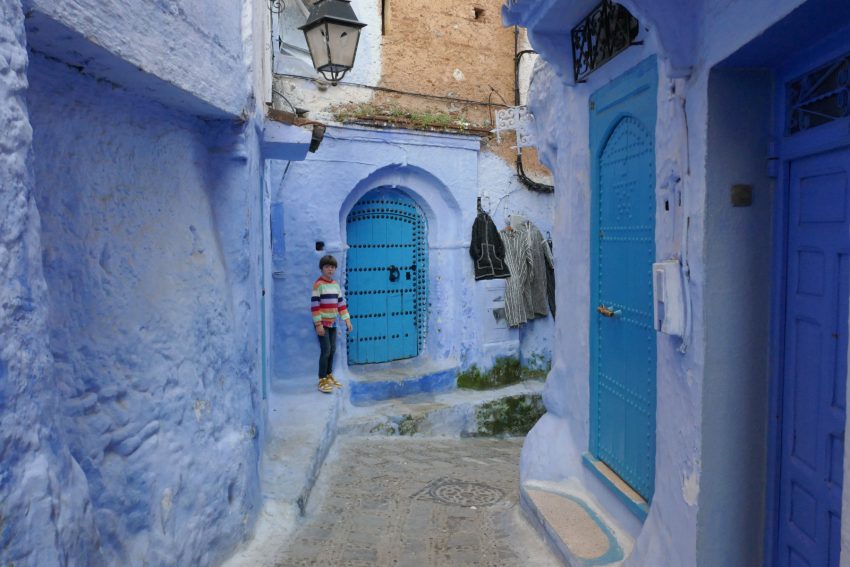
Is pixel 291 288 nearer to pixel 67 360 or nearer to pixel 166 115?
pixel 166 115

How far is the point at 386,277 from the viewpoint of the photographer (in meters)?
8.64

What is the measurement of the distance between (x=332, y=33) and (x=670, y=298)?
4.44m

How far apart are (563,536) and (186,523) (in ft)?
6.19

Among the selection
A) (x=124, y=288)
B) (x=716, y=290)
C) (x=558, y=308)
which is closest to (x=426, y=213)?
(x=558, y=308)

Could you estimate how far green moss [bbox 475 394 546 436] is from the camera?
821cm

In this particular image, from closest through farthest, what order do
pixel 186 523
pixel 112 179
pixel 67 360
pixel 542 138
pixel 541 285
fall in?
1. pixel 67 360
2. pixel 112 179
3. pixel 186 523
4. pixel 542 138
5. pixel 541 285

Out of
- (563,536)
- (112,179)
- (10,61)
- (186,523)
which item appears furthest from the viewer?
(563,536)

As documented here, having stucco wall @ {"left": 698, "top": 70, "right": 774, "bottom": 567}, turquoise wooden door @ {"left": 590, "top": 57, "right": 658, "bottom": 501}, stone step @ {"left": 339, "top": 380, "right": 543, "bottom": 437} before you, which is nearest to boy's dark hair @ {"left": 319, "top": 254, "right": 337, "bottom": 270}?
stone step @ {"left": 339, "top": 380, "right": 543, "bottom": 437}

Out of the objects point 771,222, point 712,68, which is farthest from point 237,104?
point 771,222

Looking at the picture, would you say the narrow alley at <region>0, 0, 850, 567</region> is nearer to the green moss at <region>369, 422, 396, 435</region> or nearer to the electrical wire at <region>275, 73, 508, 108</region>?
the green moss at <region>369, 422, 396, 435</region>

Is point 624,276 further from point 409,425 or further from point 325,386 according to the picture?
point 325,386

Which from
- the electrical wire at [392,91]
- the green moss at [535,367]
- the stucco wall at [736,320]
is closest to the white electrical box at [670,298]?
the stucco wall at [736,320]

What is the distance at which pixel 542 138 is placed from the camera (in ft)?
16.3

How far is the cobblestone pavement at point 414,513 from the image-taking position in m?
3.87
